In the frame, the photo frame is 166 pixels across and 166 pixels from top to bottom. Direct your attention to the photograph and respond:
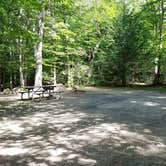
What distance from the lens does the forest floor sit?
18.2 ft

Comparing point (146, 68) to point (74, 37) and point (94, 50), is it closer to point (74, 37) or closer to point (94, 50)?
point (94, 50)

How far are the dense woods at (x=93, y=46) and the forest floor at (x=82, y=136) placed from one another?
39.5 ft

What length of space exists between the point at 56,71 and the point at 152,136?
22.2 meters

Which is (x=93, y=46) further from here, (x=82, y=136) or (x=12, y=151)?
(x=12, y=151)

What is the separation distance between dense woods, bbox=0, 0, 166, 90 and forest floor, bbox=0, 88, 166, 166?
1205 centimetres

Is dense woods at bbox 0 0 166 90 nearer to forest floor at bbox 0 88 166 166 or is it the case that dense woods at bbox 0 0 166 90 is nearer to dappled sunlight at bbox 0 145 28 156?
forest floor at bbox 0 88 166 166

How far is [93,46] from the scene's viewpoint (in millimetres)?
29234

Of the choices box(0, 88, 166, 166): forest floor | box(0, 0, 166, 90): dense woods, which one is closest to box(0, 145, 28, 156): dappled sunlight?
Answer: box(0, 88, 166, 166): forest floor

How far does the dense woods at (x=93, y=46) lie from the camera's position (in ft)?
76.2

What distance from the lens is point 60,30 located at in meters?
21.8

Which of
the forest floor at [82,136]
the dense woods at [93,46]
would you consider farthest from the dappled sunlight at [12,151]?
the dense woods at [93,46]

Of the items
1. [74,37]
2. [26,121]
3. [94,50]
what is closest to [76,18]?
[74,37]

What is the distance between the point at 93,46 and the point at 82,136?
22.6 m

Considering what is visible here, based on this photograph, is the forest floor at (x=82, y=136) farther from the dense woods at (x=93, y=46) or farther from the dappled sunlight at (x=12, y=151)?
the dense woods at (x=93, y=46)
